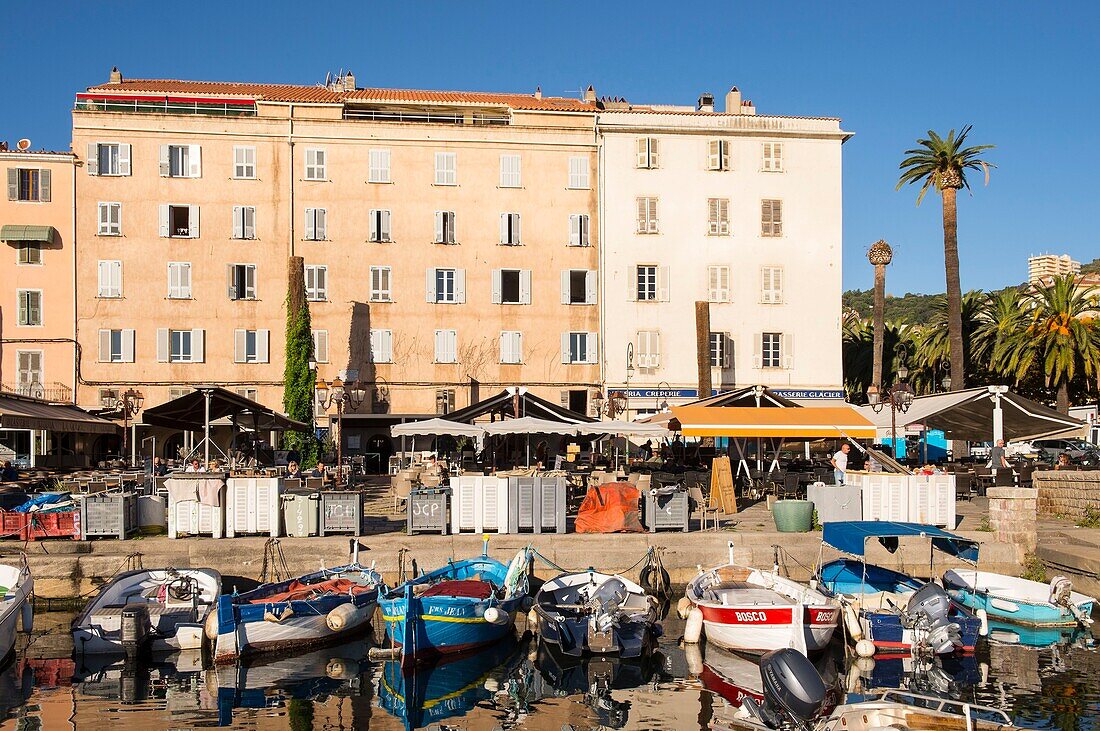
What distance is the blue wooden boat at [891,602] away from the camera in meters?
18.2

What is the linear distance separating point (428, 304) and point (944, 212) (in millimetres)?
21249

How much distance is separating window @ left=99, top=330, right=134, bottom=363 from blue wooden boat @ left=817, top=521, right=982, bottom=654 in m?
30.4

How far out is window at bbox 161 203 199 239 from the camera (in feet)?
141

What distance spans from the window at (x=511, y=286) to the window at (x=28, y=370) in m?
17.4

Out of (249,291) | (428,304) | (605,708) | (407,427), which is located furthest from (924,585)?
(249,291)

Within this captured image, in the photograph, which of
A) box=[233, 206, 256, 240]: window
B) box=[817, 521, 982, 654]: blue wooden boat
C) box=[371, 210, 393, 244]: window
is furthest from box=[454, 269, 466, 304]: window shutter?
box=[817, 521, 982, 654]: blue wooden boat

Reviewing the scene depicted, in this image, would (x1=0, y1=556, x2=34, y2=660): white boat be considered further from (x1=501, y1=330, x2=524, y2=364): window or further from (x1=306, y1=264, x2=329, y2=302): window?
(x1=501, y1=330, x2=524, y2=364): window

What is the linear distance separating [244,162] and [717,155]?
18755mm

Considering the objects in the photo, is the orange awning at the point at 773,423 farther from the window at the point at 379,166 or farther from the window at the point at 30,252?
the window at the point at 30,252

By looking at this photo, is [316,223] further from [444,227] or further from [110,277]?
[110,277]

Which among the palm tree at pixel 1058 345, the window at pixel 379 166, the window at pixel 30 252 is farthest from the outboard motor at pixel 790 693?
the window at pixel 30 252

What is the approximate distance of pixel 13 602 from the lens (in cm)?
1811

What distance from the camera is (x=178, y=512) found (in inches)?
861

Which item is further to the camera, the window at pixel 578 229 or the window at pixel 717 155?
the window at pixel 717 155
